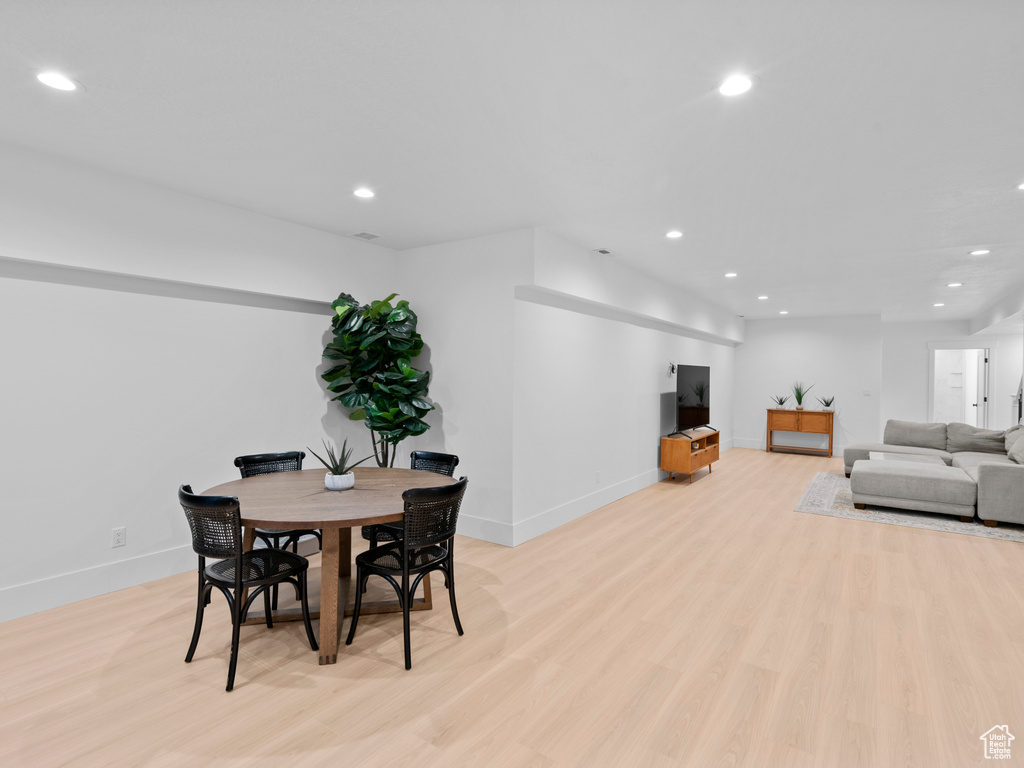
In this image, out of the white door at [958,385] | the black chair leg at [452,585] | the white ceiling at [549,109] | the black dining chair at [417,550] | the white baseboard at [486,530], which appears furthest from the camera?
the white door at [958,385]

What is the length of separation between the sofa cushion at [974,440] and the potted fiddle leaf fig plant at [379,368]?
740cm

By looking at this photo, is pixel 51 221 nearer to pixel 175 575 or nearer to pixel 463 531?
pixel 175 575

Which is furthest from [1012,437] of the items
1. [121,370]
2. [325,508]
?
[121,370]

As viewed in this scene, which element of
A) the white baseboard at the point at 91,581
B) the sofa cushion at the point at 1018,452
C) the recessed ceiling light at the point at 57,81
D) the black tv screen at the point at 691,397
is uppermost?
the recessed ceiling light at the point at 57,81

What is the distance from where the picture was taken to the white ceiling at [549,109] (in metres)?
1.78

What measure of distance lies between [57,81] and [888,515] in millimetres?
7157

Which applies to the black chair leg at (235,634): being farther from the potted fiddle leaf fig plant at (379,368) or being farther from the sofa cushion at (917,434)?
the sofa cushion at (917,434)

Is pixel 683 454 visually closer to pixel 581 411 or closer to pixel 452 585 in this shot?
pixel 581 411

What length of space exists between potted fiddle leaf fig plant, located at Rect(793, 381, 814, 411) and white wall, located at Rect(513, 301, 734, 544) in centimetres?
367

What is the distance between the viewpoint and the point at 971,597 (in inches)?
132

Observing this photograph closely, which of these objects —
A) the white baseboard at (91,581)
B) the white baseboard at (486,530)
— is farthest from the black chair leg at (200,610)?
the white baseboard at (486,530)

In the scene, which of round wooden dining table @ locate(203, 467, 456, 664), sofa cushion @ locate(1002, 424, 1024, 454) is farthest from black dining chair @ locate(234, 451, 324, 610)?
sofa cushion @ locate(1002, 424, 1024, 454)

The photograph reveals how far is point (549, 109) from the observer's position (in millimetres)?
2381

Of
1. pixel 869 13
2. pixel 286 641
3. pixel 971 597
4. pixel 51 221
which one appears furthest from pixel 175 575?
pixel 971 597
